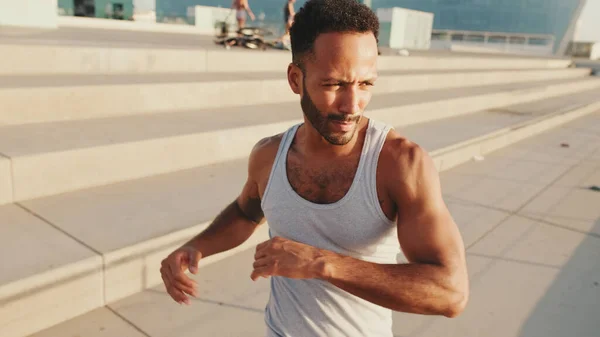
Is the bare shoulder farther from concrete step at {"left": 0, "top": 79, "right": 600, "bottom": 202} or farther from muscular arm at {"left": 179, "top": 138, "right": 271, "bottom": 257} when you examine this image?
concrete step at {"left": 0, "top": 79, "right": 600, "bottom": 202}

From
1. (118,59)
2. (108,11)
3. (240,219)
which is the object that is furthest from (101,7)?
(240,219)

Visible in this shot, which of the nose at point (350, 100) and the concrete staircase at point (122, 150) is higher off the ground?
the nose at point (350, 100)

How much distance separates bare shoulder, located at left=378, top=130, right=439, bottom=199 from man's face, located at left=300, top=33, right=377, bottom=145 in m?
0.13

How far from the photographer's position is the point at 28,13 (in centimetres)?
918

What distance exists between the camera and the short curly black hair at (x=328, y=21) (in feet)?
4.11

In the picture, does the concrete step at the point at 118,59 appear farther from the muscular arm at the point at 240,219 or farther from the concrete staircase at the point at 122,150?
the muscular arm at the point at 240,219

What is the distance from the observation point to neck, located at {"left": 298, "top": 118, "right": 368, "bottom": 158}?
140 centimetres

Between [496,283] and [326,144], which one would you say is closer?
[326,144]

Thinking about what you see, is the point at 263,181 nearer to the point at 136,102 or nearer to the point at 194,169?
the point at 194,169

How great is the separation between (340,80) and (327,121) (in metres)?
0.13

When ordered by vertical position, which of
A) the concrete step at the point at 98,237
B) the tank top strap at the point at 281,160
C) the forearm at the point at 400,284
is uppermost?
the tank top strap at the point at 281,160

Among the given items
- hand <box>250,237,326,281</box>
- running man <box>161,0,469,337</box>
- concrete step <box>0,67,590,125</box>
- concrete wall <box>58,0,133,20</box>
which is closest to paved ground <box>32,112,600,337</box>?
running man <box>161,0,469,337</box>

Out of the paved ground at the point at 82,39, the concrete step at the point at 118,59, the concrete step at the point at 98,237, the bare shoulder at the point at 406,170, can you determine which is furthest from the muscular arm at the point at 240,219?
the paved ground at the point at 82,39

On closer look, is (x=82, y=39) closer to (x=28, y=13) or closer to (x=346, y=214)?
(x=28, y=13)
